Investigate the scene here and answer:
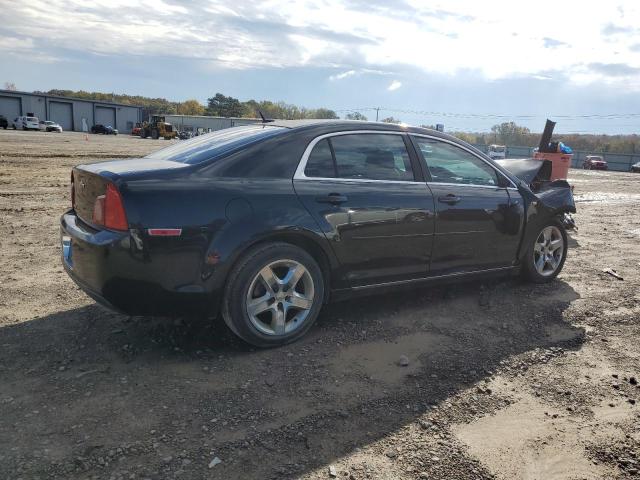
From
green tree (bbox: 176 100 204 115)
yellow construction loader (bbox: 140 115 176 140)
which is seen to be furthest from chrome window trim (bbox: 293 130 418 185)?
green tree (bbox: 176 100 204 115)

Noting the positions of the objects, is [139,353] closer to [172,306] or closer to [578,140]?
[172,306]

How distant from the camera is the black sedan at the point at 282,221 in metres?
3.44

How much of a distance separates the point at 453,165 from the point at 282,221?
198cm

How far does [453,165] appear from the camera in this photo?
4918 mm

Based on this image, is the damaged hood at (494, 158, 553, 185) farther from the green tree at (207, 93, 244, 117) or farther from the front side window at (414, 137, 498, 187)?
the green tree at (207, 93, 244, 117)

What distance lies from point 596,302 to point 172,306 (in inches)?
165

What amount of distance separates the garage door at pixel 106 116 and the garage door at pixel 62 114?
16.0 feet

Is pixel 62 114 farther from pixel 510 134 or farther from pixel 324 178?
pixel 324 178

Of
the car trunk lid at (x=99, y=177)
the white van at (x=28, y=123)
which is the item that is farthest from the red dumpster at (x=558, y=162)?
the white van at (x=28, y=123)

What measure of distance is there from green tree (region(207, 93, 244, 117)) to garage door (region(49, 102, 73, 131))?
3490cm

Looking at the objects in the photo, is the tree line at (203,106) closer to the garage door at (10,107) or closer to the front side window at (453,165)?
the garage door at (10,107)

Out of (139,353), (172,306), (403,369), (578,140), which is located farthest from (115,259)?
(578,140)

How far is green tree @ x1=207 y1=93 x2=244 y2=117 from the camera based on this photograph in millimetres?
112125

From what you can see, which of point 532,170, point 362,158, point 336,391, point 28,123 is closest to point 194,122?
point 28,123
